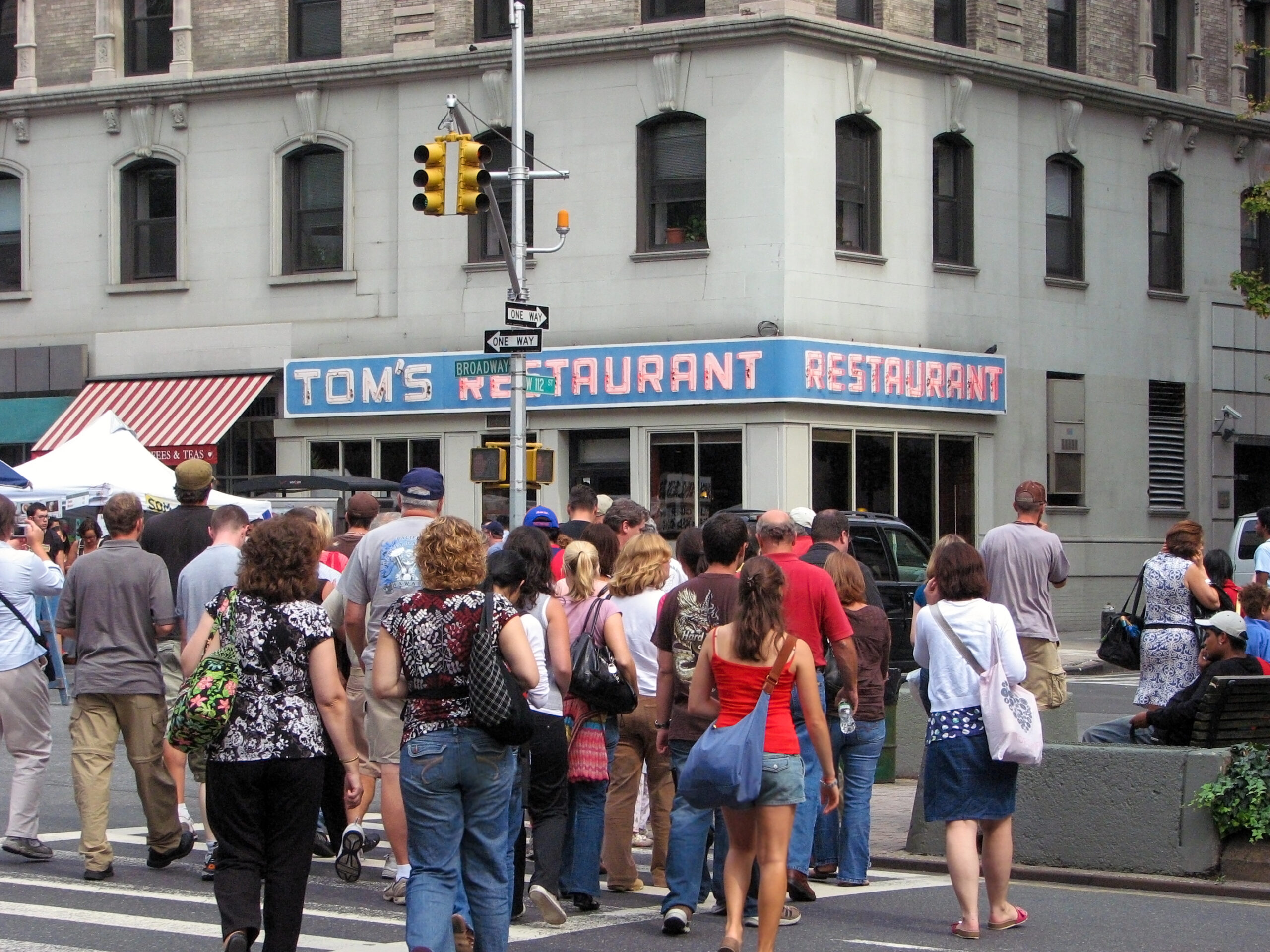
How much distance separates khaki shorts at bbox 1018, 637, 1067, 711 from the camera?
12156 mm

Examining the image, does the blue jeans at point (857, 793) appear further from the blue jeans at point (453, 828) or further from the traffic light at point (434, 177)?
the traffic light at point (434, 177)

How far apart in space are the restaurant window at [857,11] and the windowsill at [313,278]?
8.49m

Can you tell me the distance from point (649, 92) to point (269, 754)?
2045cm

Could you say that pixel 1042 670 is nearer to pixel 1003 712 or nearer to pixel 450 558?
pixel 1003 712

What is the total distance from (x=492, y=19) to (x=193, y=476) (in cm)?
1830

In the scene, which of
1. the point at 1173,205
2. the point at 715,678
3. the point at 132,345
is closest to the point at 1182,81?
the point at 1173,205

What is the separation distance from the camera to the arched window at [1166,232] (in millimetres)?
30438

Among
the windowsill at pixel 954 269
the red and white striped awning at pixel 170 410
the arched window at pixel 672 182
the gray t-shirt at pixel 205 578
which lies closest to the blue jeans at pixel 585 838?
the gray t-shirt at pixel 205 578

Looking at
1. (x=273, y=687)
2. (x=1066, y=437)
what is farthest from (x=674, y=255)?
(x=273, y=687)

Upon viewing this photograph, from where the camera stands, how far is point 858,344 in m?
25.5

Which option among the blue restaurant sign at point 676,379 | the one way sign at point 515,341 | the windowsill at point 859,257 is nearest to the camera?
the one way sign at point 515,341

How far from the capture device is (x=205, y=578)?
9.32m

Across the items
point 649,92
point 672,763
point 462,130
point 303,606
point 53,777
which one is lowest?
point 53,777

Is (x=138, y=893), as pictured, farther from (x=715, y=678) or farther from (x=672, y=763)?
(x=715, y=678)
